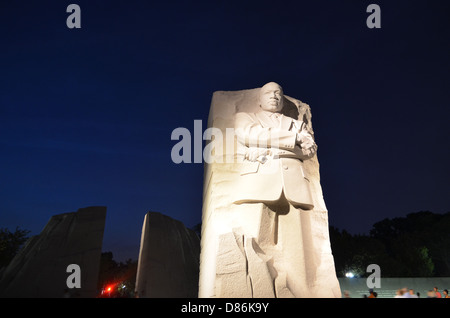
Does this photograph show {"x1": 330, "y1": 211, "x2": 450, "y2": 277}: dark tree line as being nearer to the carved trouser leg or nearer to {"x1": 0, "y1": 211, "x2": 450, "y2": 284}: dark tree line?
{"x1": 0, "y1": 211, "x2": 450, "y2": 284}: dark tree line

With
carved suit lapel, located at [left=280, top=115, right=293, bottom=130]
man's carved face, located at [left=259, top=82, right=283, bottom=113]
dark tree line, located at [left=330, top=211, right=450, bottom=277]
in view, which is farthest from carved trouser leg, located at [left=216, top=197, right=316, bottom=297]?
dark tree line, located at [left=330, top=211, right=450, bottom=277]

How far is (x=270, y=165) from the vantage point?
4.35m

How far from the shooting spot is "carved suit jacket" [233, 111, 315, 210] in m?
4.18

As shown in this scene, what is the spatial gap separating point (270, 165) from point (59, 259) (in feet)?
11.8

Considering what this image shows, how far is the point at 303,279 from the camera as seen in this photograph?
4.00 metres

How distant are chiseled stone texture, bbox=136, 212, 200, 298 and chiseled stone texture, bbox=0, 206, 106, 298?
28.3 inches

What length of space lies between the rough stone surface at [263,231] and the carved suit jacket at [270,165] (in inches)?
0.5

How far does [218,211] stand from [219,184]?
41 centimetres

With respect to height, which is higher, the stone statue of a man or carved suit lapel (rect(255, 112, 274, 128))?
carved suit lapel (rect(255, 112, 274, 128))

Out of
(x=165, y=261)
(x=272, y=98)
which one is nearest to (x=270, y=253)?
(x=165, y=261)

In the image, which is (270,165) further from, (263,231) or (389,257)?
(389,257)

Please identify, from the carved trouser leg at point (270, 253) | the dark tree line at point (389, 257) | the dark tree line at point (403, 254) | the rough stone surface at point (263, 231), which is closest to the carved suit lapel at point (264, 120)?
the rough stone surface at point (263, 231)
